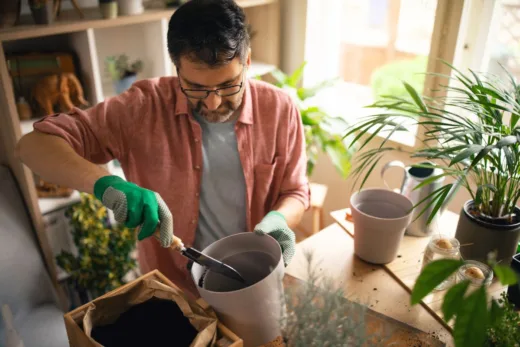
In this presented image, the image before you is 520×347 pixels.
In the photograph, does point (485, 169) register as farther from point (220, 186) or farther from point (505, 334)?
point (220, 186)

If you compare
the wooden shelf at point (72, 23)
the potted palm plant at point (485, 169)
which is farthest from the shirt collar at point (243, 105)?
the wooden shelf at point (72, 23)

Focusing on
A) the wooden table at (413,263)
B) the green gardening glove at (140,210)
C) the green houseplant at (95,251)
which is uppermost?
the green gardening glove at (140,210)

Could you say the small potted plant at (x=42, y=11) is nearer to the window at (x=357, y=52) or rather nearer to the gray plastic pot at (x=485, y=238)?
the window at (x=357, y=52)

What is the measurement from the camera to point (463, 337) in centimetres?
43

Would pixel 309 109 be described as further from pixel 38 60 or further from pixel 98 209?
pixel 38 60

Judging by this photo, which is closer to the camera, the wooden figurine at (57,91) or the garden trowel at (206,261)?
the garden trowel at (206,261)

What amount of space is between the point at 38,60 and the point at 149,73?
0.51 m

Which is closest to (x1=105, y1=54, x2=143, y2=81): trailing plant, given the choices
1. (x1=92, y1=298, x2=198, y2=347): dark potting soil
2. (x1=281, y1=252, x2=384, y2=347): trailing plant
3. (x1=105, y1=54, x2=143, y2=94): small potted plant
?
(x1=105, y1=54, x2=143, y2=94): small potted plant

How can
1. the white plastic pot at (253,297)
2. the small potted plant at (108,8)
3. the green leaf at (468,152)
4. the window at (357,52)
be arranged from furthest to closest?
the window at (357,52)
the small potted plant at (108,8)
the green leaf at (468,152)
the white plastic pot at (253,297)

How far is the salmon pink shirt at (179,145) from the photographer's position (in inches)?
48.3

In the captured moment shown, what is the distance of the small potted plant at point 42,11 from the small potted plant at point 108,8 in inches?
7.0

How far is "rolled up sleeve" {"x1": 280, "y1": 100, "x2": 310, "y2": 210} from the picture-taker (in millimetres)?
1326

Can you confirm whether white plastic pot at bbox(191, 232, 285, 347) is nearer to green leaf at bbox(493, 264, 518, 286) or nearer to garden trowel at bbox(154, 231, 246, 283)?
garden trowel at bbox(154, 231, 246, 283)

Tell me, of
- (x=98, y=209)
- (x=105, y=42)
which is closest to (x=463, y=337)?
(x=98, y=209)
